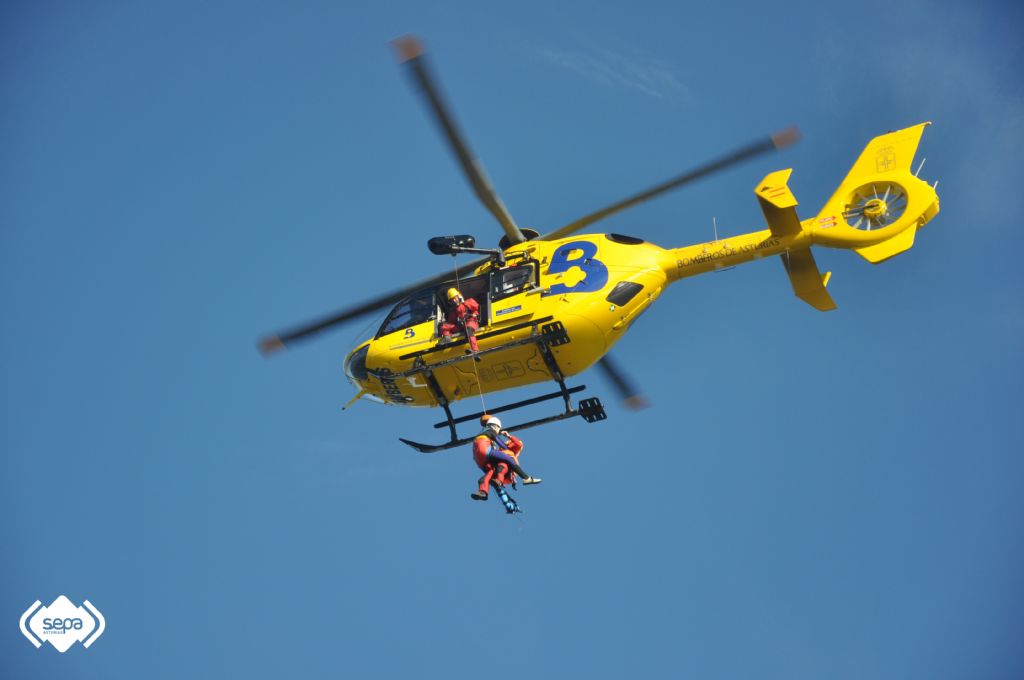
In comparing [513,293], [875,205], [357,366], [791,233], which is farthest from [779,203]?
[357,366]

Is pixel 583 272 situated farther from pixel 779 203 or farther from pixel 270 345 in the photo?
pixel 270 345

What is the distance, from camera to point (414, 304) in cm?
1716

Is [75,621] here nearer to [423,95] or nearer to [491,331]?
[491,331]

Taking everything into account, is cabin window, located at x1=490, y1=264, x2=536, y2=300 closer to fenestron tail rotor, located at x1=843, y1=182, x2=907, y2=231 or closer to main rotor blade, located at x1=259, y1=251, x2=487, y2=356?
main rotor blade, located at x1=259, y1=251, x2=487, y2=356

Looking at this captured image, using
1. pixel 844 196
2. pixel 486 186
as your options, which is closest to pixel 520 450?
pixel 486 186

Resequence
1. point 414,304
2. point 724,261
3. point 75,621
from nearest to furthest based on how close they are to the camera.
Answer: point 724,261 < point 414,304 < point 75,621

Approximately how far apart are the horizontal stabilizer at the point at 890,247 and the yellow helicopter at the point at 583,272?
0.01 metres

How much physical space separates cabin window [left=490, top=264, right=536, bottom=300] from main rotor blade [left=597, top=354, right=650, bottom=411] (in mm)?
2066

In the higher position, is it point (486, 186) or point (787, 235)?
point (486, 186)

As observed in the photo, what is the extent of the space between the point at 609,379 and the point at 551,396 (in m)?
1.44

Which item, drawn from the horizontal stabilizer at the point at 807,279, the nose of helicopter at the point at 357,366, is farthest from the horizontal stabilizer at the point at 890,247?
the nose of helicopter at the point at 357,366

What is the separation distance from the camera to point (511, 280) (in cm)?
1638

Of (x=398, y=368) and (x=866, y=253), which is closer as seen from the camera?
(x=866, y=253)

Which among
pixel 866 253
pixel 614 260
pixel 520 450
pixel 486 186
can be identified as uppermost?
pixel 486 186
